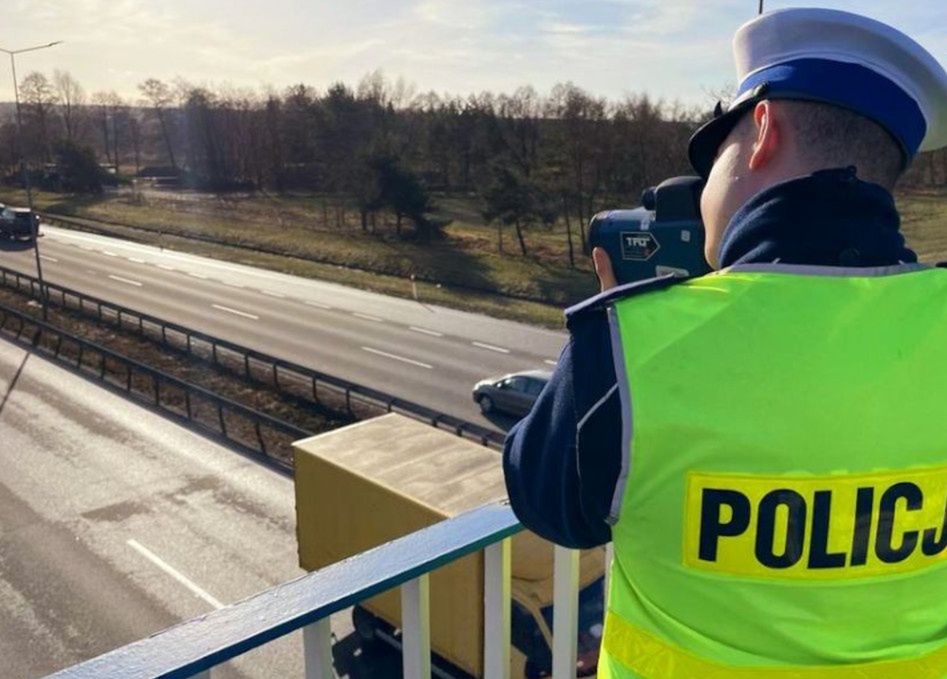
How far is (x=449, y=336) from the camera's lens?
25.8m

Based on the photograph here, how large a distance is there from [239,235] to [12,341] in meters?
21.7

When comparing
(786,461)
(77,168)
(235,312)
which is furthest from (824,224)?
(77,168)

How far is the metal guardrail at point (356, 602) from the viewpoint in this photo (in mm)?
1620

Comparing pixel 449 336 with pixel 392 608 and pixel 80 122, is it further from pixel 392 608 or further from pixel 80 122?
pixel 80 122

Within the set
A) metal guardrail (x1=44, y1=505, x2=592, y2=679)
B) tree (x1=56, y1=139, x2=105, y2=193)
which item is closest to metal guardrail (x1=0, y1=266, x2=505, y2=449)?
metal guardrail (x1=44, y1=505, x2=592, y2=679)

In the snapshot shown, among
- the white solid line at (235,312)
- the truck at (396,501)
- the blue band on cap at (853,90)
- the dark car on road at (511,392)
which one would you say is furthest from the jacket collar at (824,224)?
the white solid line at (235,312)

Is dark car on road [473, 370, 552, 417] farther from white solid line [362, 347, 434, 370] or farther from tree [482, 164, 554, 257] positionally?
tree [482, 164, 554, 257]

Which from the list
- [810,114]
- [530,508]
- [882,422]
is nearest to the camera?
[882,422]

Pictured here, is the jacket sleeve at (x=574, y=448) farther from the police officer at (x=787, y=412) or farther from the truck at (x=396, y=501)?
the truck at (x=396, y=501)

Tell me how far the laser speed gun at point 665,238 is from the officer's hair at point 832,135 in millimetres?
451

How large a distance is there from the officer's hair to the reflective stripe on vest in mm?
187

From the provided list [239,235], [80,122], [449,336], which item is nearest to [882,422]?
[449,336]

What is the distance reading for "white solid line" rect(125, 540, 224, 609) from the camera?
11.6 meters

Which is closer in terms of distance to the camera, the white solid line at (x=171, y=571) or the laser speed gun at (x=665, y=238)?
the laser speed gun at (x=665, y=238)
